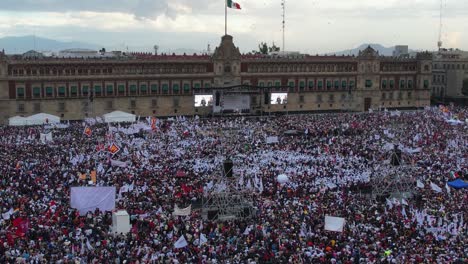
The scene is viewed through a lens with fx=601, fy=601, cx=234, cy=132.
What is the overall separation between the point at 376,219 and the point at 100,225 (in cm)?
1263

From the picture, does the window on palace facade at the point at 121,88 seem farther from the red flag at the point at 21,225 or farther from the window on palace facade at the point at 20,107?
the red flag at the point at 21,225

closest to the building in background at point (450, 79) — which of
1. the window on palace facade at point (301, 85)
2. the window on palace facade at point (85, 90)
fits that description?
the window on palace facade at point (301, 85)

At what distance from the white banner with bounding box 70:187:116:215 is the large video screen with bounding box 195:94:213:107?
4456 centimetres

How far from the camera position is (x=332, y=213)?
2847 centimetres

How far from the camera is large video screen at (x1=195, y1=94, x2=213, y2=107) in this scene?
7344 centimetres

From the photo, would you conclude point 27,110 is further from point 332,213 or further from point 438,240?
point 438,240

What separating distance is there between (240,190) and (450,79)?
79107 millimetres

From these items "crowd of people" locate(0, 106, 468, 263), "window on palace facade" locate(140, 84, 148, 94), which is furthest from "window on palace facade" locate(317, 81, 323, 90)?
"crowd of people" locate(0, 106, 468, 263)

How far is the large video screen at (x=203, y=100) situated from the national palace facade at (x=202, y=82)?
17.1 inches

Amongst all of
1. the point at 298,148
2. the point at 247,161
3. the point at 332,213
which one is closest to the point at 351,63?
the point at 298,148

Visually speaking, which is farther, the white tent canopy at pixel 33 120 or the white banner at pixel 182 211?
the white tent canopy at pixel 33 120

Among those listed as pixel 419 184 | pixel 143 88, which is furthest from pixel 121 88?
pixel 419 184

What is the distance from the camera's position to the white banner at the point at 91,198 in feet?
95.5

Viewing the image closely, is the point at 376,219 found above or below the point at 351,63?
below
